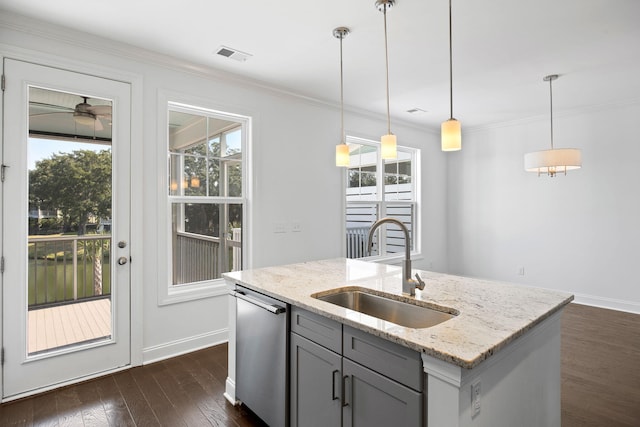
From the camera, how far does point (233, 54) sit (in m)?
3.11

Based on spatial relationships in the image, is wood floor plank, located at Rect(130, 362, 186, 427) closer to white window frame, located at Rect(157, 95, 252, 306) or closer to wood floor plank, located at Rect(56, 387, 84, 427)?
wood floor plank, located at Rect(56, 387, 84, 427)

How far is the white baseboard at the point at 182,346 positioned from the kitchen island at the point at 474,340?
137 cm

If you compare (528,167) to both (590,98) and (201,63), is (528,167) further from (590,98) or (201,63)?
(201,63)

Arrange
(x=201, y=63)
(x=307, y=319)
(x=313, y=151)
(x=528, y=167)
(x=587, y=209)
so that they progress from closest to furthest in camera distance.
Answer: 1. (x=307, y=319)
2. (x=201, y=63)
3. (x=528, y=167)
4. (x=313, y=151)
5. (x=587, y=209)

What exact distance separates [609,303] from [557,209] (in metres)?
1.36

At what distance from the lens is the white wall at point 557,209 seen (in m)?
4.51

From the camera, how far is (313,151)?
4.31 metres

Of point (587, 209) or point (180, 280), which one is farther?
point (587, 209)

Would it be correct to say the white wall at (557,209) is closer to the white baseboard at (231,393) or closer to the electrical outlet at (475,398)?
the electrical outlet at (475,398)

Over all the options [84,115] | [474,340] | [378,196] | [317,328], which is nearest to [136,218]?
[84,115]

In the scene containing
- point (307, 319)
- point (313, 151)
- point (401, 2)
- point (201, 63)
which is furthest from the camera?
point (313, 151)

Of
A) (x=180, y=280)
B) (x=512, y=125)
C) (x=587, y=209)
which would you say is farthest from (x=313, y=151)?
(x=587, y=209)

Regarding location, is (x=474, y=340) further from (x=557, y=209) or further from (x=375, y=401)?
(x=557, y=209)

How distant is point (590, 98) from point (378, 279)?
13.2 ft
